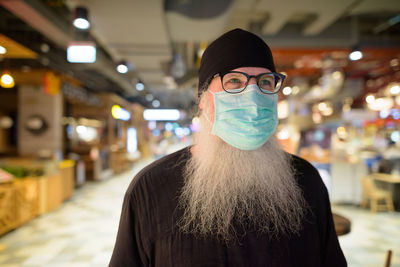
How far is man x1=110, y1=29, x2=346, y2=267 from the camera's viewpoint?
832mm

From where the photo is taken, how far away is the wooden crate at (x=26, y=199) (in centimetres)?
427

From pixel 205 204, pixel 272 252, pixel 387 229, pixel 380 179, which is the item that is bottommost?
pixel 387 229

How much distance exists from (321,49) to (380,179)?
336 cm

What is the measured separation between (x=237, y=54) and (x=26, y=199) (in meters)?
5.23

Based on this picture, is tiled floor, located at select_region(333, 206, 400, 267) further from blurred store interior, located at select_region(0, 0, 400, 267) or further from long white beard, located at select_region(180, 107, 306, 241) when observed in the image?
long white beard, located at select_region(180, 107, 306, 241)

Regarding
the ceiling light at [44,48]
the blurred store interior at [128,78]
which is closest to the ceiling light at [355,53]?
the blurred store interior at [128,78]

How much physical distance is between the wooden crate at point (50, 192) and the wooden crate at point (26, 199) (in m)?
0.11

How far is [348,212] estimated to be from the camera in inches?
209

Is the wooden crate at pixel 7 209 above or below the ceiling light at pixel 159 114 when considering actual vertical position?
below

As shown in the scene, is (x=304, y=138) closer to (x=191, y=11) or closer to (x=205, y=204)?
(x=191, y=11)

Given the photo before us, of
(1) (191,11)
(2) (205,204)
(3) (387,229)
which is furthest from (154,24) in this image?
(3) (387,229)

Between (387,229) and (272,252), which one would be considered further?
(387,229)

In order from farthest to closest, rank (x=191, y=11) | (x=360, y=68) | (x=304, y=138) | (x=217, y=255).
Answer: (x=304, y=138) < (x=360, y=68) < (x=191, y=11) < (x=217, y=255)

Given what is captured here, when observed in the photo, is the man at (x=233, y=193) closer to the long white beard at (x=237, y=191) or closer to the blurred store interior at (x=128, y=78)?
the long white beard at (x=237, y=191)
